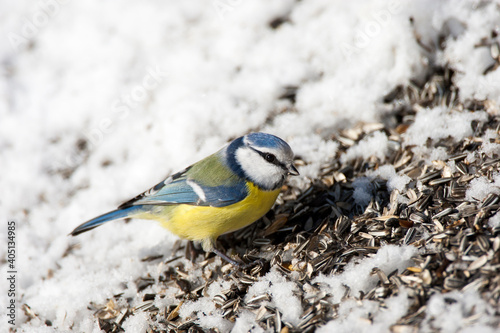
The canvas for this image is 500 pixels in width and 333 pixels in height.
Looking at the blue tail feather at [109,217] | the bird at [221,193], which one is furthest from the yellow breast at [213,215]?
the blue tail feather at [109,217]

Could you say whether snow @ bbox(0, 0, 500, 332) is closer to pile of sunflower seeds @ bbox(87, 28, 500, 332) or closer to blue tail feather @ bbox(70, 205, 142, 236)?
pile of sunflower seeds @ bbox(87, 28, 500, 332)

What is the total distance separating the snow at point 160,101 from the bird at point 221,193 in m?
0.49

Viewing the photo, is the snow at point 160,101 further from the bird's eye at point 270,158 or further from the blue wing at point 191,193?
the bird's eye at point 270,158

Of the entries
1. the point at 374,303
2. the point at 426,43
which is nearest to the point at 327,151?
the point at 426,43

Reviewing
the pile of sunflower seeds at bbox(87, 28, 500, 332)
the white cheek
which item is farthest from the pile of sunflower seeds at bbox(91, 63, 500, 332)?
the white cheek

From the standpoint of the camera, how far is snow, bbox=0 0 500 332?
349 cm

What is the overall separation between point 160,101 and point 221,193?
76.5 inches

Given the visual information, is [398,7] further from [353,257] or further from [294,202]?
[353,257]

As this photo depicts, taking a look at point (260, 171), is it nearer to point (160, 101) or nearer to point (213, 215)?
point (213, 215)

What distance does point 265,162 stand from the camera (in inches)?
123

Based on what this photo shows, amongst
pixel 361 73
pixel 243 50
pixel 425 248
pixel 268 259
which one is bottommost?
pixel 268 259

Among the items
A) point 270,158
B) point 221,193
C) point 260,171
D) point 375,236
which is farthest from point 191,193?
point 375,236

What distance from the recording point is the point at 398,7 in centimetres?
401

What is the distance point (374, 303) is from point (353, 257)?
44cm
